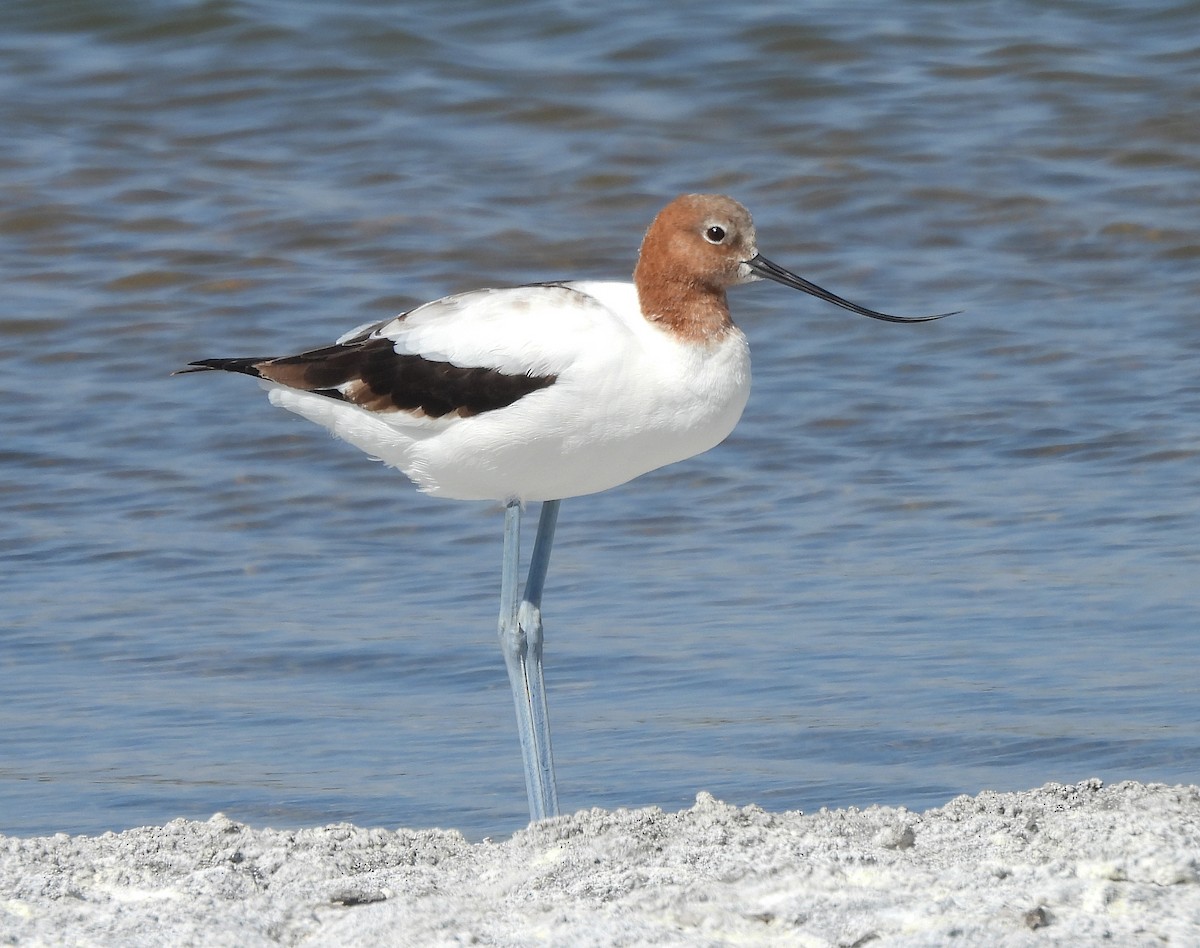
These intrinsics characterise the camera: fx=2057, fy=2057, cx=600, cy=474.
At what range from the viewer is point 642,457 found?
456 cm

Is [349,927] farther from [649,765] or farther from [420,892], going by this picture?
[649,765]

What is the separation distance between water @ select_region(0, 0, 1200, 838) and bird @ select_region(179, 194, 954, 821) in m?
0.90

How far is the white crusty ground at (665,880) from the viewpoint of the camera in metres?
3.47

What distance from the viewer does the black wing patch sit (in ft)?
14.9

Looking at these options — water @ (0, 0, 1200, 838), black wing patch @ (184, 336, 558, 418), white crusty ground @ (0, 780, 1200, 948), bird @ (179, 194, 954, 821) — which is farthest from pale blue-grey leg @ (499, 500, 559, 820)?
white crusty ground @ (0, 780, 1200, 948)

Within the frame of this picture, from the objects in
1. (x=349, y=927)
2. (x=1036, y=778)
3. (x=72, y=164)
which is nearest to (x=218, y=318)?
(x=72, y=164)

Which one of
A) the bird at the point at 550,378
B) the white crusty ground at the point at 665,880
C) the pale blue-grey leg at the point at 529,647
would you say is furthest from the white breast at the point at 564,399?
the white crusty ground at the point at 665,880

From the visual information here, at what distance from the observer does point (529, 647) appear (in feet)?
16.3

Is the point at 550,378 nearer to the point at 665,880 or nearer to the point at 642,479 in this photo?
the point at 665,880

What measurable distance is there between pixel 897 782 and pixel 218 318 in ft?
16.5

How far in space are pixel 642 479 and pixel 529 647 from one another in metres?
2.88

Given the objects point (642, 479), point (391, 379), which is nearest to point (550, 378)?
point (391, 379)

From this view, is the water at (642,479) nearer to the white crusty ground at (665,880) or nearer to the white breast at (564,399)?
the white crusty ground at (665,880)

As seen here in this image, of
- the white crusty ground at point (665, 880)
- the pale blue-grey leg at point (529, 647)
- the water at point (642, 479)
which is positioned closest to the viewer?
the white crusty ground at point (665, 880)
